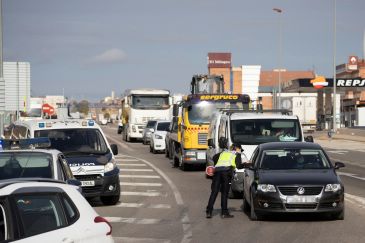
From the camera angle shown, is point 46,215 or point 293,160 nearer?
point 46,215

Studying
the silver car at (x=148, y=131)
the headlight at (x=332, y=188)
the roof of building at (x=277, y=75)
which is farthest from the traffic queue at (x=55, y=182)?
the roof of building at (x=277, y=75)

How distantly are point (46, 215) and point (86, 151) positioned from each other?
1034cm

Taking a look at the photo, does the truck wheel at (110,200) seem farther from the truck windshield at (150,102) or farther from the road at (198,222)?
the truck windshield at (150,102)

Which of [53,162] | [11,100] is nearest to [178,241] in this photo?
[53,162]

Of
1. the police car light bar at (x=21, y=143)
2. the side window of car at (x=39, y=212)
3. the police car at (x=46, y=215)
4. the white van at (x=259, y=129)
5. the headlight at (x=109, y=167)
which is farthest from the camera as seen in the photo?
the white van at (x=259, y=129)

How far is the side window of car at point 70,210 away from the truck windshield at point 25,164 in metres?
3.90

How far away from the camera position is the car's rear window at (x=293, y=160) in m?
14.6

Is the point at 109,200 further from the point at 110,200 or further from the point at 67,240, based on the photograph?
the point at 67,240

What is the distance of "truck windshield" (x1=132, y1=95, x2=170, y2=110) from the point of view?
2095 inches

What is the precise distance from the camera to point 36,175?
35.7 feet

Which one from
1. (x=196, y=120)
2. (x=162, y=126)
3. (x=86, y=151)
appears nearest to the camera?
(x=86, y=151)

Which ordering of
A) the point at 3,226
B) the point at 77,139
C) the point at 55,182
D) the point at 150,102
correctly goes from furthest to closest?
1. the point at 150,102
2. the point at 77,139
3. the point at 55,182
4. the point at 3,226

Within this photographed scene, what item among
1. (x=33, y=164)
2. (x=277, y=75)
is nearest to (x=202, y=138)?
(x=33, y=164)

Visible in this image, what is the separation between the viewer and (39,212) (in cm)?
638
